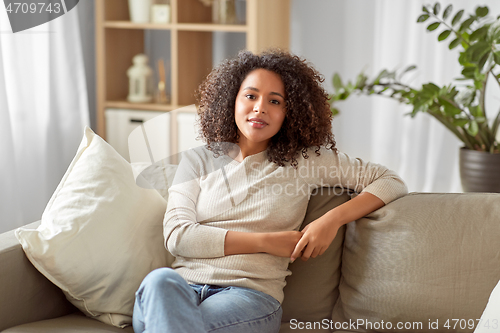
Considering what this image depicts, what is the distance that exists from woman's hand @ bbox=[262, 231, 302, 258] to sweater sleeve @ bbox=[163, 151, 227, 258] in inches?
4.2

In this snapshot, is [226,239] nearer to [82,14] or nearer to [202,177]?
[202,177]

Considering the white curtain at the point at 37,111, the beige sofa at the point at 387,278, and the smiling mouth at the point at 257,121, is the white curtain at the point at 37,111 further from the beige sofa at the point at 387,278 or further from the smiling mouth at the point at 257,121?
the smiling mouth at the point at 257,121

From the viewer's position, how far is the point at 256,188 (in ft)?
4.38

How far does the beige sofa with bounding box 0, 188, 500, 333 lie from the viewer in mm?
1205

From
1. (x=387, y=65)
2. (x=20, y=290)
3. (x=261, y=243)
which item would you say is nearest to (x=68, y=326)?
(x=20, y=290)

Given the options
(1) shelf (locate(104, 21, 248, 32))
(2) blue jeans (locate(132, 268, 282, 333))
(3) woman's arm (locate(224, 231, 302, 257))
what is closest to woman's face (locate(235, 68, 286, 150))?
(3) woman's arm (locate(224, 231, 302, 257))

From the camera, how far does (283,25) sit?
8.92 feet

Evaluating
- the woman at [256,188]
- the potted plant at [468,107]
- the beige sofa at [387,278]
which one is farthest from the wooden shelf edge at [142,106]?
the beige sofa at [387,278]

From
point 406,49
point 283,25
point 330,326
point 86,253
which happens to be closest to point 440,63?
point 406,49

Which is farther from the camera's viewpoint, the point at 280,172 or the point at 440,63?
the point at 440,63

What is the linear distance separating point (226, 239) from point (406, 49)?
6.01 ft

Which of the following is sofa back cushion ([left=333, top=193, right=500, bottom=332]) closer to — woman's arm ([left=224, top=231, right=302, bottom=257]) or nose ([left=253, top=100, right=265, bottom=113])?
woman's arm ([left=224, top=231, right=302, bottom=257])

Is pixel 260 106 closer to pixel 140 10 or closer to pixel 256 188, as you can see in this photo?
pixel 256 188

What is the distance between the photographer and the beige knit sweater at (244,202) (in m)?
1.26
